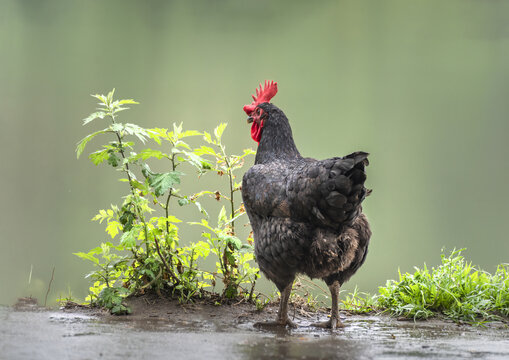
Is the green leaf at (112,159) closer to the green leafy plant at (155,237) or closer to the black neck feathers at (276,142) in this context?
the green leafy plant at (155,237)

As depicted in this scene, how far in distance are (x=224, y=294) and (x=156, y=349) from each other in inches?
67.9

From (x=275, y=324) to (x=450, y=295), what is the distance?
1.57 m

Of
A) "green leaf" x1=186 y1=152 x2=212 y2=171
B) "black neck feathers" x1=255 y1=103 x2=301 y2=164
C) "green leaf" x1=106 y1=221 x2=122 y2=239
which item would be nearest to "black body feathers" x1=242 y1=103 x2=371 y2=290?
"black neck feathers" x1=255 y1=103 x2=301 y2=164

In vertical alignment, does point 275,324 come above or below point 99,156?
below

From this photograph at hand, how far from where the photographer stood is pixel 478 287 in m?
4.13

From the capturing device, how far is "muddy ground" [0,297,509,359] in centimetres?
239

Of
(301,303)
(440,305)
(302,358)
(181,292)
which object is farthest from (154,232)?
(440,305)

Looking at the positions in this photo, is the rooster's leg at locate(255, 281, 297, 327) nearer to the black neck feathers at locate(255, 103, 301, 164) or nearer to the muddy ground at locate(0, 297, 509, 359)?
the muddy ground at locate(0, 297, 509, 359)

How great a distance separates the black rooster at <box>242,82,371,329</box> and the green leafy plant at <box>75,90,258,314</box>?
46 centimetres

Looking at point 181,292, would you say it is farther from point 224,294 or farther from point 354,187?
point 354,187

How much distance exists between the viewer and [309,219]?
131 inches

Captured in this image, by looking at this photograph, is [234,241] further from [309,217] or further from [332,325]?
[332,325]

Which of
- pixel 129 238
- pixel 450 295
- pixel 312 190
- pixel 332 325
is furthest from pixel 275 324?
pixel 450 295

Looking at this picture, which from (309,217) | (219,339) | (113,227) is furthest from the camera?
(113,227)
